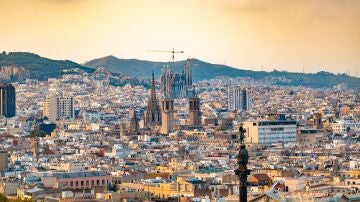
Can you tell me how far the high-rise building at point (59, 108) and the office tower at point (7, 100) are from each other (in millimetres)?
4151

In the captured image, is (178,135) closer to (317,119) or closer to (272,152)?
(317,119)

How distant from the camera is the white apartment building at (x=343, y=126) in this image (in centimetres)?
15084

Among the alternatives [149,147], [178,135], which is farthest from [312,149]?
[178,135]

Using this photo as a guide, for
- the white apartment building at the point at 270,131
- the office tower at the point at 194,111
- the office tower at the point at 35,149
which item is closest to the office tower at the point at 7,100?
the office tower at the point at 194,111

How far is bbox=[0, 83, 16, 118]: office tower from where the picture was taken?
19012 cm

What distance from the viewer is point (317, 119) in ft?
486

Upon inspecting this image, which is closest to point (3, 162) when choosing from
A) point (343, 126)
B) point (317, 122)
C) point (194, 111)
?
point (317, 122)

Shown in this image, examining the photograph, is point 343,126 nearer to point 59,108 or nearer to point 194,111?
point 194,111

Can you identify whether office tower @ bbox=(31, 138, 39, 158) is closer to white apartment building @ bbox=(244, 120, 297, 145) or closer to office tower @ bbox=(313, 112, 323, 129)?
white apartment building @ bbox=(244, 120, 297, 145)

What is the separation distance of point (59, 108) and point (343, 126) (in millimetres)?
49827

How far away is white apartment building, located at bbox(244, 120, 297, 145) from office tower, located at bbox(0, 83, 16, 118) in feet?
205

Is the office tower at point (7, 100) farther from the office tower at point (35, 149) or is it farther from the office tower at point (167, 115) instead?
the office tower at point (35, 149)

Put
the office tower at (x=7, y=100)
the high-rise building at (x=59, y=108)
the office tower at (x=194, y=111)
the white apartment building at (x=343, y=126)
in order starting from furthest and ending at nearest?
the high-rise building at (x=59, y=108)
the office tower at (x=7, y=100)
the office tower at (x=194, y=111)
the white apartment building at (x=343, y=126)

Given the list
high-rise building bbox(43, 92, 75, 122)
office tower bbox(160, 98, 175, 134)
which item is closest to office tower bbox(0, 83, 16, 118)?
high-rise building bbox(43, 92, 75, 122)
